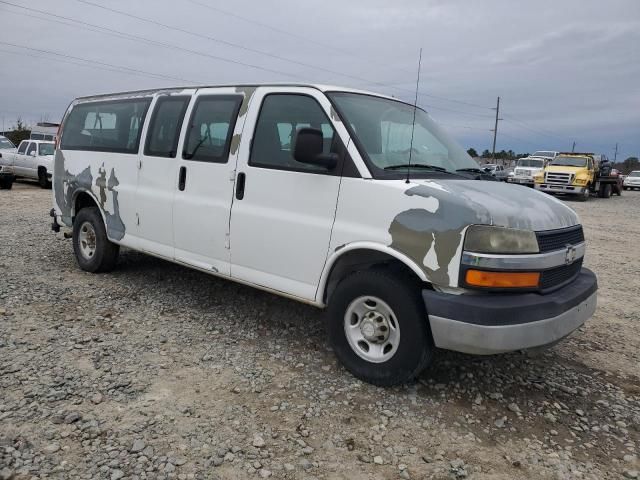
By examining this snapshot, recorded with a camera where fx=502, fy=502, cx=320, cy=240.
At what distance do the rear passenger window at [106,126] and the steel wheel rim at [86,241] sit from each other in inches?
37.5

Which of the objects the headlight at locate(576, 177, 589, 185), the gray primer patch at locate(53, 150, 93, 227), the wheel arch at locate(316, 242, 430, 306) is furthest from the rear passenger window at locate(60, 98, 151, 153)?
the headlight at locate(576, 177, 589, 185)

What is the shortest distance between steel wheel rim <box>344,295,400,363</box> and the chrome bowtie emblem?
1.26 meters

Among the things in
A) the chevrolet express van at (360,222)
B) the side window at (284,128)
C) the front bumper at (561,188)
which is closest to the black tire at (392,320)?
the chevrolet express van at (360,222)

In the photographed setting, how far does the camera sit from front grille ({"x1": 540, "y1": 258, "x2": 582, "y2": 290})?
10.8 feet

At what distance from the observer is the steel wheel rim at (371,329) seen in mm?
3443

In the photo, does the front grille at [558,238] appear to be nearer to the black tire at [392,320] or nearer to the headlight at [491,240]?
the headlight at [491,240]

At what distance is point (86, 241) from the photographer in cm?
608

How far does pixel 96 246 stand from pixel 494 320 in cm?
464

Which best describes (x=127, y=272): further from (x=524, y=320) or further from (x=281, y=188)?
(x=524, y=320)

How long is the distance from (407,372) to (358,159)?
4.93 ft

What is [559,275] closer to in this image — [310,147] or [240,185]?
[310,147]

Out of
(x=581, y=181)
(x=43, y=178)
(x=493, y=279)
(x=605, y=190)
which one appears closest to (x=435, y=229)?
(x=493, y=279)

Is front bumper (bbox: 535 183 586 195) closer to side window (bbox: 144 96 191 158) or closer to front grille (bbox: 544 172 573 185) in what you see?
front grille (bbox: 544 172 573 185)

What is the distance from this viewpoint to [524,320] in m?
3.08
